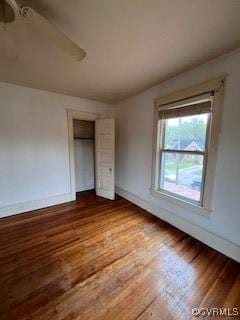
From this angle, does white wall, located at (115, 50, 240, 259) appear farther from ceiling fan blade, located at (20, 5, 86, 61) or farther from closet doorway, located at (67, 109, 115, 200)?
ceiling fan blade, located at (20, 5, 86, 61)

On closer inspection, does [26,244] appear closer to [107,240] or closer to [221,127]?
[107,240]

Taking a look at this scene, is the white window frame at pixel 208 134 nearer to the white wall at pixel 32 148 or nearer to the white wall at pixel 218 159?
the white wall at pixel 218 159

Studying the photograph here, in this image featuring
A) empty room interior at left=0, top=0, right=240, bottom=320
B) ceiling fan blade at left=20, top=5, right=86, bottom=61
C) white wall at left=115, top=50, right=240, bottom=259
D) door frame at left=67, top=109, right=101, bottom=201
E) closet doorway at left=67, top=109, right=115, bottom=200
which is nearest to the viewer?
ceiling fan blade at left=20, top=5, right=86, bottom=61

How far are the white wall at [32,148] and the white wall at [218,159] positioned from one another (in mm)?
1344

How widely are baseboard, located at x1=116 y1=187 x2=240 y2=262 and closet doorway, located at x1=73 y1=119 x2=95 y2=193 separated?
1.73 meters

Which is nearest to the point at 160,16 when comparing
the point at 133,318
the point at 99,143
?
the point at 133,318

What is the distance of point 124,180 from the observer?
3.65m

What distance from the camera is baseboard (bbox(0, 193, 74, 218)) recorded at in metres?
2.73

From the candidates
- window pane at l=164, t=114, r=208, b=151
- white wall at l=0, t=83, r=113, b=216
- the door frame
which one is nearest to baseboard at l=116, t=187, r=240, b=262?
window pane at l=164, t=114, r=208, b=151

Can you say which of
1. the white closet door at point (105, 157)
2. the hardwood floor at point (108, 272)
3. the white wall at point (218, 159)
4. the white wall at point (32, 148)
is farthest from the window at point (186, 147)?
the white wall at point (32, 148)

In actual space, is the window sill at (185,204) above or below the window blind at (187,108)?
below

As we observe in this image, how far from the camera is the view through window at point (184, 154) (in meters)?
2.11

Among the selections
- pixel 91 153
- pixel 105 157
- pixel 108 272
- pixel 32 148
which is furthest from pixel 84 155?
pixel 108 272

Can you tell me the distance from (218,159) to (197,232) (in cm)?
110
